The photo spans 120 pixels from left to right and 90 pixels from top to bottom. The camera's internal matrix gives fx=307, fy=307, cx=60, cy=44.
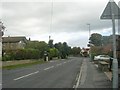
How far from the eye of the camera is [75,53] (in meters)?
177

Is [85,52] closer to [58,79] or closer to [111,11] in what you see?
[58,79]

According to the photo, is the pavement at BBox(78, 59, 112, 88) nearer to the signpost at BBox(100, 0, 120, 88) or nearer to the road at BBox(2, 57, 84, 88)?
the road at BBox(2, 57, 84, 88)

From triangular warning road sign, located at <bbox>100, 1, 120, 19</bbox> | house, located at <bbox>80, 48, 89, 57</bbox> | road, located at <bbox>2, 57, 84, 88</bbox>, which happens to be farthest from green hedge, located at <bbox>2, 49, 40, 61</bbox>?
house, located at <bbox>80, 48, 89, 57</bbox>

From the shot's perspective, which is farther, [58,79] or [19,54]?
[19,54]

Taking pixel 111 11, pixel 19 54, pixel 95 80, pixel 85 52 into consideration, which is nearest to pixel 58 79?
pixel 95 80

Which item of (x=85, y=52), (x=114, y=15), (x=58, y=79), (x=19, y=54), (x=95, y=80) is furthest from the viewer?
(x=85, y=52)

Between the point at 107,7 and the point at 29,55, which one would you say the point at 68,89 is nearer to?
the point at 107,7

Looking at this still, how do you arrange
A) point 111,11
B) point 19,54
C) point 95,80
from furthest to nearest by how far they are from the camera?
1. point 19,54
2. point 95,80
3. point 111,11

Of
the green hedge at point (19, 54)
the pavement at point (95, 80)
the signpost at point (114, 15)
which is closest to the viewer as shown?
the signpost at point (114, 15)

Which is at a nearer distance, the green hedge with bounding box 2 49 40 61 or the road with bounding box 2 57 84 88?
the road with bounding box 2 57 84 88

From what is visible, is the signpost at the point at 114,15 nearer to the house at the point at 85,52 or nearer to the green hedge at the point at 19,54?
the green hedge at the point at 19,54

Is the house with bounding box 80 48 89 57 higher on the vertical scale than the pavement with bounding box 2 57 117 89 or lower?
lower

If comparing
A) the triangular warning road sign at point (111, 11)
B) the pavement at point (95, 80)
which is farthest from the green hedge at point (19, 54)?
the triangular warning road sign at point (111, 11)

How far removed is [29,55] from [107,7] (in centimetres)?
5577
